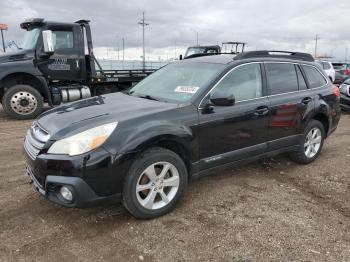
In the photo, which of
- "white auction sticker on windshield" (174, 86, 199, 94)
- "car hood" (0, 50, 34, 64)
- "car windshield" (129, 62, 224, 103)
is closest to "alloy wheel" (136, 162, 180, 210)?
A: "car windshield" (129, 62, 224, 103)

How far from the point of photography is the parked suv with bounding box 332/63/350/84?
20.5m

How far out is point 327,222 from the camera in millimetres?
3547

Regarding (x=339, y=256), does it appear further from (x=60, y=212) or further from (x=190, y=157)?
(x=60, y=212)

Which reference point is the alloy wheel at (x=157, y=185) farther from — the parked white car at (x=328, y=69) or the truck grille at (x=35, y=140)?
the parked white car at (x=328, y=69)

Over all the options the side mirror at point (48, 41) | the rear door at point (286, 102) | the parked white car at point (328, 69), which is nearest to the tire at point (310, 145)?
the rear door at point (286, 102)

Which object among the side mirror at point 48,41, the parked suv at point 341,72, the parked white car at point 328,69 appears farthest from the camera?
the parked suv at point 341,72

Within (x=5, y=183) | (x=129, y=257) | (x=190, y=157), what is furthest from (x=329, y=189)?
(x=5, y=183)

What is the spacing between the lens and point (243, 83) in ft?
14.1

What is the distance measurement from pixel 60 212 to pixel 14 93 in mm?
6307

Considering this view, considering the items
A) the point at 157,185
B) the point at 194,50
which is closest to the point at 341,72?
the point at 194,50

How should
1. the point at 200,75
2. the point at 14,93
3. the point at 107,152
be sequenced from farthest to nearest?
the point at 14,93
the point at 200,75
the point at 107,152

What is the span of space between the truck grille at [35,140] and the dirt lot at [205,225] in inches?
27.0

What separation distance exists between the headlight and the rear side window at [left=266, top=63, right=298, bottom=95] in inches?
96.5

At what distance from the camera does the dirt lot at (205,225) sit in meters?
2.97
